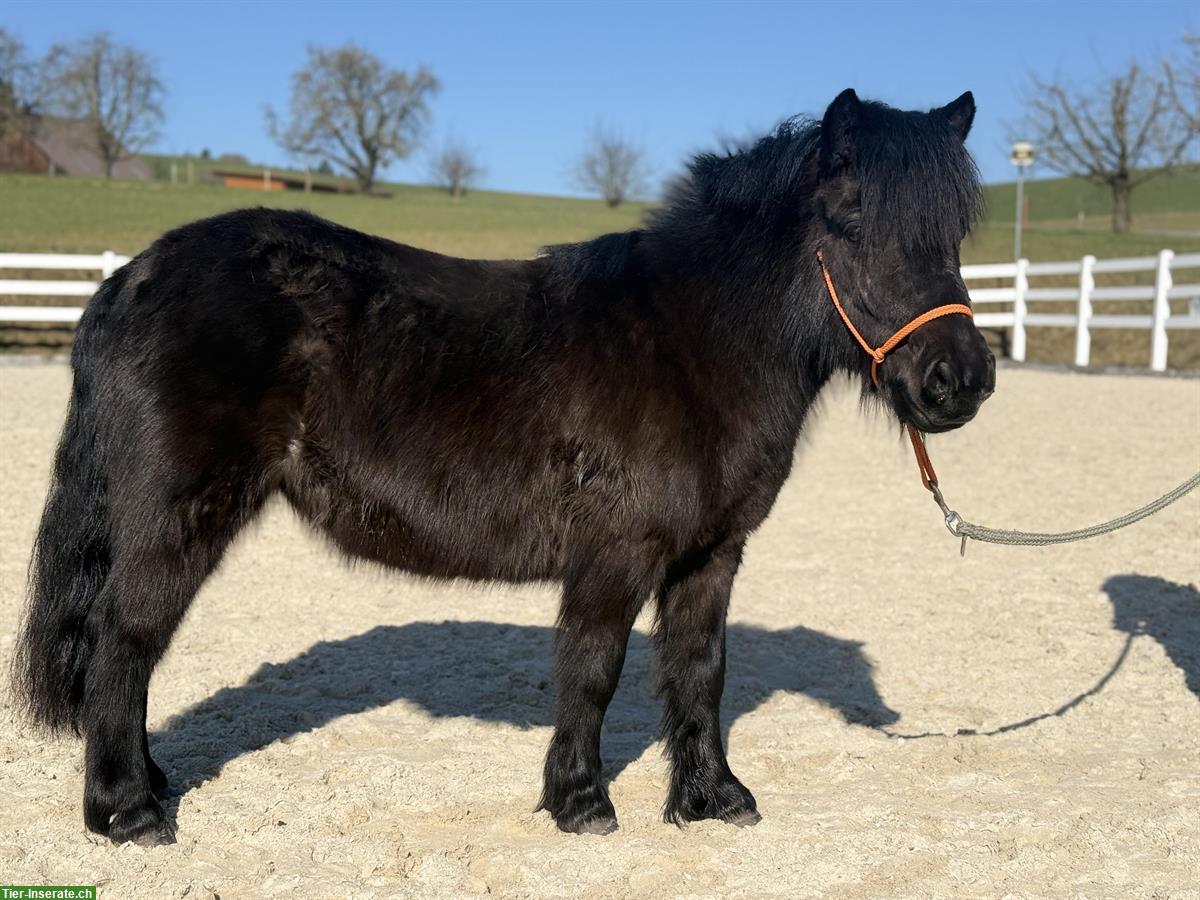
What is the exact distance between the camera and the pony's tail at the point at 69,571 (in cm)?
365

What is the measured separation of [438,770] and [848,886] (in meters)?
1.60

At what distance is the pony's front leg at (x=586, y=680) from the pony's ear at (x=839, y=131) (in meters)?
1.46

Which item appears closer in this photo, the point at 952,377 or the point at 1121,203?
the point at 952,377

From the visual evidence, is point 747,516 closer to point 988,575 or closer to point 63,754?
point 63,754

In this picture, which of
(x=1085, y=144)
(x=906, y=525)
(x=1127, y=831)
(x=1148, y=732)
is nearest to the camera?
(x=1127, y=831)

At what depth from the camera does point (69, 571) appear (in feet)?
12.1

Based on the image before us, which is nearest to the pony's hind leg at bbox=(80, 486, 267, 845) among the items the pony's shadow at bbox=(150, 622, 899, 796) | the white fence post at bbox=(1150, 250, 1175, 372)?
the pony's shadow at bbox=(150, 622, 899, 796)

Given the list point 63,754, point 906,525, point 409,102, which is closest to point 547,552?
point 63,754

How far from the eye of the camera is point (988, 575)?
23.4 feet

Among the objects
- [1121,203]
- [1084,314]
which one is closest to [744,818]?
[1084,314]

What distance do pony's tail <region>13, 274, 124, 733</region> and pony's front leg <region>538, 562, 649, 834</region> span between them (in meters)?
1.60

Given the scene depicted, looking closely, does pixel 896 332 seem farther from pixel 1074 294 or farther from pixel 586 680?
pixel 1074 294

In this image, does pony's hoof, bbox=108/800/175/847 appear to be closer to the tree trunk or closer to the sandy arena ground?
the sandy arena ground

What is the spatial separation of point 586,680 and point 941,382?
1498 millimetres
